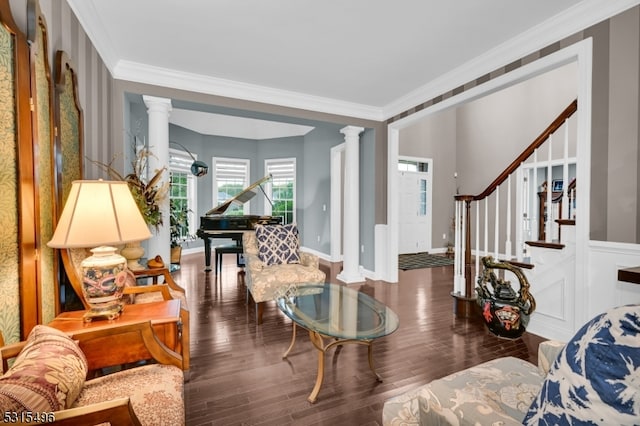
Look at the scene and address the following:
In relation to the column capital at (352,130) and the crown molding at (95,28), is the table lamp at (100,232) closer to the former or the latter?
the crown molding at (95,28)

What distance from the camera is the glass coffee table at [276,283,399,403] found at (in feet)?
6.00

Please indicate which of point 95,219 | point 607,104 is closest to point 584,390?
point 95,219

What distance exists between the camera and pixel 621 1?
2094mm

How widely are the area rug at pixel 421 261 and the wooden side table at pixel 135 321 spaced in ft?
15.4

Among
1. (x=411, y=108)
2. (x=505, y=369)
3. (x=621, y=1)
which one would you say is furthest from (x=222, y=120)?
(x=505, y=369)

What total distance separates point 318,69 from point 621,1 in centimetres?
249

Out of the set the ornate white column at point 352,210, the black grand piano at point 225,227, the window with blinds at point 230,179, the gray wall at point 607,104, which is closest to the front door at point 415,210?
the ornate white column at point 352,210

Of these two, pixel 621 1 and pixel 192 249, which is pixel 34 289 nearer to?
pixel 621 1

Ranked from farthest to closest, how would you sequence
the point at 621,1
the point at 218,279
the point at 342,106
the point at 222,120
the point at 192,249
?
the point at 192,249, the point at 222,120, the point at 218,279, the point at 342,106, the point at 621,1

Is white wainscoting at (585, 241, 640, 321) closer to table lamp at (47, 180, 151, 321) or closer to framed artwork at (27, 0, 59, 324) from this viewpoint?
table lamp at (47, 180, 151, 321)

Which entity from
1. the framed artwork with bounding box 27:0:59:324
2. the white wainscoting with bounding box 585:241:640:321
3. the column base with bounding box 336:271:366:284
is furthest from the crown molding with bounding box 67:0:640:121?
the column base with bounding box 336:271:366:284

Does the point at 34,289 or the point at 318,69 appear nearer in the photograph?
the point at 34,289

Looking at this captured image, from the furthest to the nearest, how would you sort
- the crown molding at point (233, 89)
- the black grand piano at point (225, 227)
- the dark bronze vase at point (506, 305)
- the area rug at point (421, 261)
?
1. the area rug at point (421, 261)
2. the black grand piano at point (225, 227)
3. the crown molding at point (233, 89)
4. the dark bronze vase at point (506, 305)

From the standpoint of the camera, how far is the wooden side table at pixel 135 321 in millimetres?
1365
